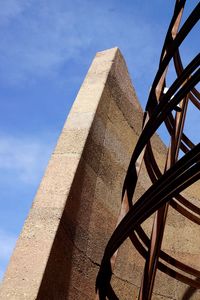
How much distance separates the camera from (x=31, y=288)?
345 centimetres

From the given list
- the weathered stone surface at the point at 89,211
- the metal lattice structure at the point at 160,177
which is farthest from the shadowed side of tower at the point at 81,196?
the metal lattice structure at the point at 160,177

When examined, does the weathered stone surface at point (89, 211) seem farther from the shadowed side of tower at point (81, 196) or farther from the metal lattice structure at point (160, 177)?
the metal lattice structure at point (160, 177)

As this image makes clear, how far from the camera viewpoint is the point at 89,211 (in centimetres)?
463

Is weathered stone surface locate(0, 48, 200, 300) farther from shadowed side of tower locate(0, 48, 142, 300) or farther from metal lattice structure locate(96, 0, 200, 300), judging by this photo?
metal lattice structure locate(96, 0, 200, 300)

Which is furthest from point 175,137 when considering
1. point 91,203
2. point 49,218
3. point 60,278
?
point 60,278

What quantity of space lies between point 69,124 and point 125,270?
1.69 meters

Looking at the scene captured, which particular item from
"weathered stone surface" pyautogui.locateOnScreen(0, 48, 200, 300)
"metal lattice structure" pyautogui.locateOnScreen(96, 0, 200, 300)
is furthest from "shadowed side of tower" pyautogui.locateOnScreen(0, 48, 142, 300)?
"metal lattice structure" pyautogui.locateOnScreen(96, 0, 200, 300)

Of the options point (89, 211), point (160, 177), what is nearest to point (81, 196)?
point (89, 211)

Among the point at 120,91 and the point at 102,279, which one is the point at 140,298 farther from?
the point at 120,91

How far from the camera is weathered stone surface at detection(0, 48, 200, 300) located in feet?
12.2

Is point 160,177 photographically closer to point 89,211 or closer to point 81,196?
point 81,196

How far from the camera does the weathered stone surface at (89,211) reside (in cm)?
373

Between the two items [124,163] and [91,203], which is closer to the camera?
[91,203]

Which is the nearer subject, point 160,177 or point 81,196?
point 160,177
